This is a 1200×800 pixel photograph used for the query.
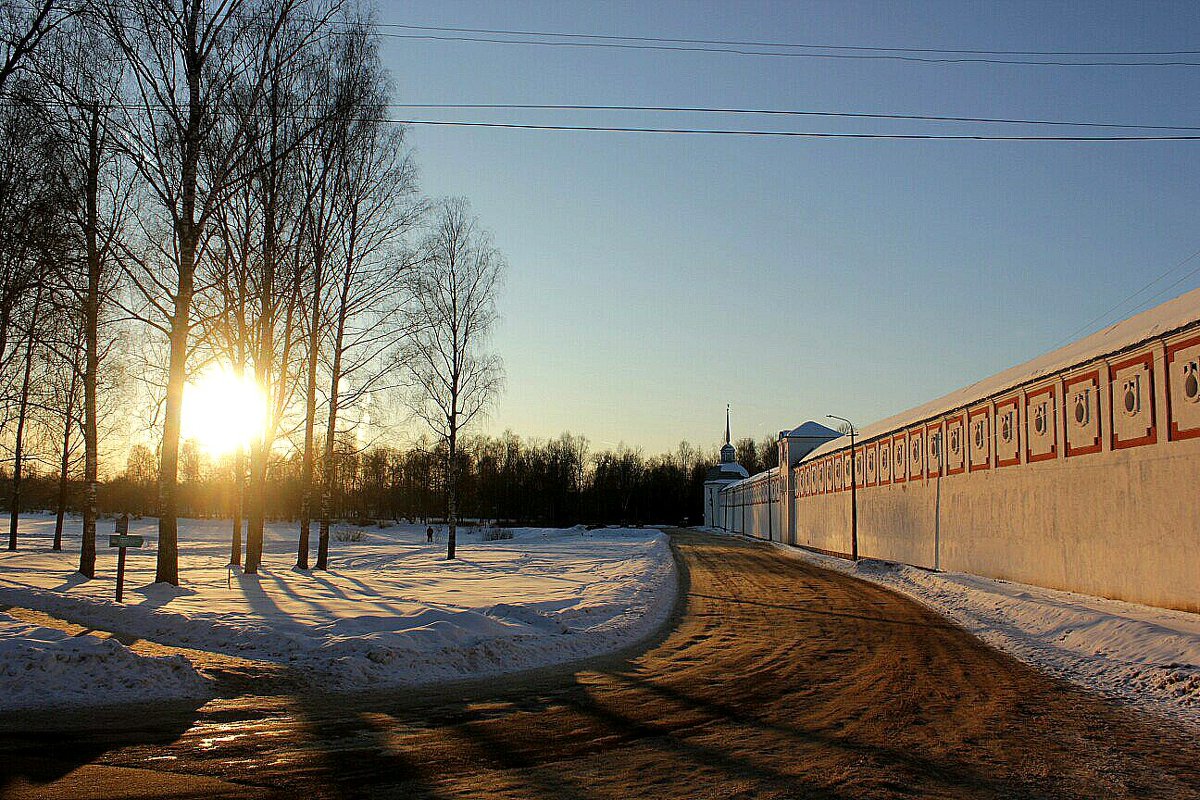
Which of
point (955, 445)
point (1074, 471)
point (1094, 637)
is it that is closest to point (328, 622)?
point (1094, 637)

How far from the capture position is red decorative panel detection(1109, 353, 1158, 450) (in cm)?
1842

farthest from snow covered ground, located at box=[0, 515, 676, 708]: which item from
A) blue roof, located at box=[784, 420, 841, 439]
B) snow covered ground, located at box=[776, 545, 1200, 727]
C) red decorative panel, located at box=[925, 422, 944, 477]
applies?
blue roof, located at box=[784, 420, 841, 439]

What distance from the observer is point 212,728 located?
7.30m

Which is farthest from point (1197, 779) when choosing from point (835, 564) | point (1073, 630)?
point (835, 564)

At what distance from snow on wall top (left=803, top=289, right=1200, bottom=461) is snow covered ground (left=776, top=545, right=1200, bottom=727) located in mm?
5494

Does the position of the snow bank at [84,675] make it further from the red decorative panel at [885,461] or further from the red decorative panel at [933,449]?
the red decorative panel at [885,461]

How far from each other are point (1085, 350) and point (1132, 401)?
3826 millimetres

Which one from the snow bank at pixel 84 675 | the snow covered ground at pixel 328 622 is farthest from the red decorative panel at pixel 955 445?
the snow bank at pixel 84 675

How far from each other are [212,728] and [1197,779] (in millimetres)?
7397

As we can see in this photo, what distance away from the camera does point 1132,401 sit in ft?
62.7

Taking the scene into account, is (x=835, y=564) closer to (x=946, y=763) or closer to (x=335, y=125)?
(x=335, y=125)

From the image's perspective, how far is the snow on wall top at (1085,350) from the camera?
18312 millimetres

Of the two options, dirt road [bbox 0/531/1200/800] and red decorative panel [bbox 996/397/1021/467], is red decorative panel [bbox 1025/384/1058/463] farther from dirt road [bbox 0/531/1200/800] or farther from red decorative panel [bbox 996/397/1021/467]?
dirt road [bbox 0/531/1200/800]

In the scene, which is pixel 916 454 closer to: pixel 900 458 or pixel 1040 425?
pixel 900 458
